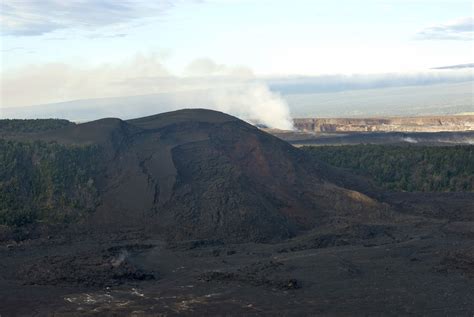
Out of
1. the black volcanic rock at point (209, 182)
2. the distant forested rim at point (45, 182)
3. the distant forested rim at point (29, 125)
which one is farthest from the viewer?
the distant forested rim at point (29, 125)

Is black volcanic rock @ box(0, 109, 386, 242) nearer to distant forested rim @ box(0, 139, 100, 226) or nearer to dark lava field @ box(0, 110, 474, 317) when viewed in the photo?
dark lava field @ box(0, 110, 474, 317)

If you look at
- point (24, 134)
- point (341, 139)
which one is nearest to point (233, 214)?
point (24, 134)

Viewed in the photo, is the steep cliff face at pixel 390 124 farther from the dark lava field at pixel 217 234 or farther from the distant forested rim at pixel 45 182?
the distant forested rim at pixel 45 182

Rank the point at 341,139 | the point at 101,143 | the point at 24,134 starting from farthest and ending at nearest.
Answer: the point at 341,139
the point at 24,134
the point at 101,143

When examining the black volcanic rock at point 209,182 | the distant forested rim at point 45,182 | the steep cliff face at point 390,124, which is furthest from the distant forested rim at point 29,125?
the steep cliff face at point 390,124

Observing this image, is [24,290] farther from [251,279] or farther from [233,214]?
[233,214]

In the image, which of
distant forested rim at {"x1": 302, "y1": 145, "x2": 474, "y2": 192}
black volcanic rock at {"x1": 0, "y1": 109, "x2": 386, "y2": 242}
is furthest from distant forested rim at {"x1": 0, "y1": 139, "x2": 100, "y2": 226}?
distant forested rim at {"x1": 302, "y1": 145, "x2": 474, "y2": 192}
